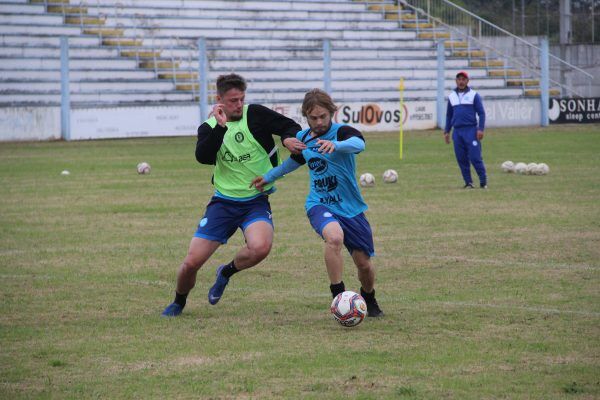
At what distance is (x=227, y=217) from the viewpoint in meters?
8.47

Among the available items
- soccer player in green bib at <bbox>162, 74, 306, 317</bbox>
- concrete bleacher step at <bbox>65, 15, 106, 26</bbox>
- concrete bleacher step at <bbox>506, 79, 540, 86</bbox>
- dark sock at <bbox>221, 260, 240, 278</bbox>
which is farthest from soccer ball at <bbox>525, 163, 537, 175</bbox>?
concrete bleacher step at <bbox>506, 79, 540, 86</bbox>

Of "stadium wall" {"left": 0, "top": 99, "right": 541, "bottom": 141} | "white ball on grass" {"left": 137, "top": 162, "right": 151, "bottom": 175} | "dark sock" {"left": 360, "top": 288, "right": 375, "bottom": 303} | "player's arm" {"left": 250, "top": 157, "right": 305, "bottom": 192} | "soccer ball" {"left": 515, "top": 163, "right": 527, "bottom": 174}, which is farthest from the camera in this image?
"stadium wall" {"left": 0, "top": 99, "right": 541, "bottom": 141}

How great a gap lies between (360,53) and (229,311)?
33579 mm

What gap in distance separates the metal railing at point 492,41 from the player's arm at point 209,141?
35602mm

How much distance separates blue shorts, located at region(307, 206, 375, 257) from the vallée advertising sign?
33254 mm

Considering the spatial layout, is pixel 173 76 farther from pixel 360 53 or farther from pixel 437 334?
pixel 437 334

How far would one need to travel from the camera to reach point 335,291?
8.09 meters

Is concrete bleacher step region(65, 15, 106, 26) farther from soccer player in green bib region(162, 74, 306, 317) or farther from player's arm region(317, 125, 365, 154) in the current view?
player's arm region(317, 125, 365, 154)

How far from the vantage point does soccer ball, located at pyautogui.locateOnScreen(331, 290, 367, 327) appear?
25.3 ft

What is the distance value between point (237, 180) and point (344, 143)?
1.08 meters

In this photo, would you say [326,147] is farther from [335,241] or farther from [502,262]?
[502,262]

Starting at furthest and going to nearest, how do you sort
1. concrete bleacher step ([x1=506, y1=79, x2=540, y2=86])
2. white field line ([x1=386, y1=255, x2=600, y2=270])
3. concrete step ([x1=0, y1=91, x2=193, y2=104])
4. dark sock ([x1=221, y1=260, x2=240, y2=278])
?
concrete bleacher step ([x1=506, y1=79, x2=540, y2=86]) < concrete step ([x1=0, y1=91, x2=193, y2=104]) < white field line ([x1=386, y1=255, x2=600, y2=270]) < dark sock ([x1=221, y1=260, x2=240, y2=278])

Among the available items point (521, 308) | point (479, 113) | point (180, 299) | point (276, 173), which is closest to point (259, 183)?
point (276, 173)

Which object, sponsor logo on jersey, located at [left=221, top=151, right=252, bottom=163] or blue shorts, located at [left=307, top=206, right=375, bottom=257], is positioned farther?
sponsor logo on jersey, located at [left=221, top=151, right=252, bottom=163]
